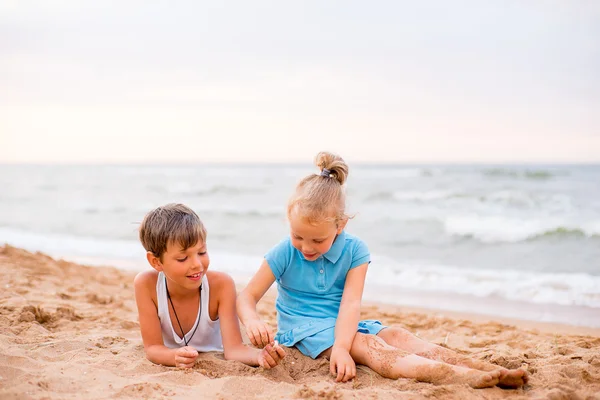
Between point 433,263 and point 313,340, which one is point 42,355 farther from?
point 433,263

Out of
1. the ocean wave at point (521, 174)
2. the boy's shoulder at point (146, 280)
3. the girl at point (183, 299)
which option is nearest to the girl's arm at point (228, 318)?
the girl at point (183, 299)

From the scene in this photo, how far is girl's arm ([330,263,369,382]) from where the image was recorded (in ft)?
8.96

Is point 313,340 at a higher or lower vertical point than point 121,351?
higher

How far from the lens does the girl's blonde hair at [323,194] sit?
2.80 meters

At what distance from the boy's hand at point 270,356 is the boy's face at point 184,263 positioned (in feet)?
1.80

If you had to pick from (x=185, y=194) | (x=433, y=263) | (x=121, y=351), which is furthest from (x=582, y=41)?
(x=185, y=194)

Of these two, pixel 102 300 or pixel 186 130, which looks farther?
pixel 186 130

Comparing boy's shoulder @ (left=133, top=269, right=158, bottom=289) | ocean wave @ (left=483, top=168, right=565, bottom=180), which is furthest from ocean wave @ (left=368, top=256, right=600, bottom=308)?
ocean wave @ (left=483, top=168, right=565, bottom=180)

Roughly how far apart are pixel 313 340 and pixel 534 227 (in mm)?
10079

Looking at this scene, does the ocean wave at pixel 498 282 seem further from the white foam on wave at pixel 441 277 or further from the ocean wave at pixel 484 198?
the ocean wave at pixel 484 198

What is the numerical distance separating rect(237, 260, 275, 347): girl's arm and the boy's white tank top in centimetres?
23

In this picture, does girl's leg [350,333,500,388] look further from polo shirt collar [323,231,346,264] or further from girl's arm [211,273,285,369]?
girl's arm [211,273,285,369]

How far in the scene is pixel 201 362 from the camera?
2.96m

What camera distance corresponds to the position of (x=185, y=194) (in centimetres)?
2191
